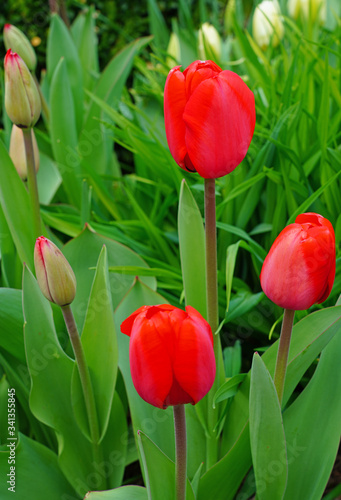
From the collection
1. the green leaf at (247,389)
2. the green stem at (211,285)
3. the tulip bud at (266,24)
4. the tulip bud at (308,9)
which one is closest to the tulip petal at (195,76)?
the green stem at (211,285)

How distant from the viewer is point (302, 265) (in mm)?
505

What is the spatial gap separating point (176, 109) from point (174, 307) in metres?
0.20

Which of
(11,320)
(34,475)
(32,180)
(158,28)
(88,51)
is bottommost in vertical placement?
(34,475)

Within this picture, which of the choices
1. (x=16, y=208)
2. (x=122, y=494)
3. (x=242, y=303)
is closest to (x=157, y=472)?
(x=122, y=494)

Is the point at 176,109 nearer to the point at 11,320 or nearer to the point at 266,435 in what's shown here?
the point at 266,435

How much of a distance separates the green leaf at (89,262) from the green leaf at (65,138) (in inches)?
17.7

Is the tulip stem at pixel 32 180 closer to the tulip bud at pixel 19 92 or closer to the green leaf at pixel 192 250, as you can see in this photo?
the tulip bud at pixel 19 92

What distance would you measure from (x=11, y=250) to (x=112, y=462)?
0.43 m

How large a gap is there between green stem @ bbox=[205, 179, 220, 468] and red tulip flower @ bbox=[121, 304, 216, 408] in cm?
14

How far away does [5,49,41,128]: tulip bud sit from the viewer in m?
0.73

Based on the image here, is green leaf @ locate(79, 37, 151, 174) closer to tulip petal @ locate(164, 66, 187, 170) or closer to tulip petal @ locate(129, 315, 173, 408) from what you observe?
tulip petal @ locate(164, 66, 187, 170)

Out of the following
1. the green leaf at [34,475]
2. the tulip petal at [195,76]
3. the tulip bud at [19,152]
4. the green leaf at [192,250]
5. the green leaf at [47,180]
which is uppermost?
the tulip petal at [195,76]

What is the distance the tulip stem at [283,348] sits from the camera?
0.56m

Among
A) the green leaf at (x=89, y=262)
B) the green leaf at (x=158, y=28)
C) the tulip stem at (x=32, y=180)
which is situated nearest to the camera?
the tulip stem at (x=32, y=180)
